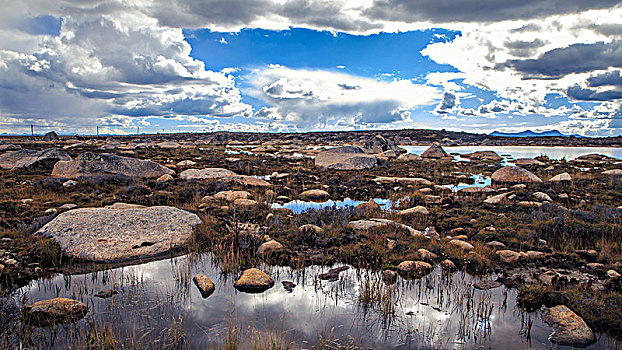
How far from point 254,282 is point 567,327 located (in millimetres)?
5067

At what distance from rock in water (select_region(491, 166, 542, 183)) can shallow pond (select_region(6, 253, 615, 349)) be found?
14970 mm

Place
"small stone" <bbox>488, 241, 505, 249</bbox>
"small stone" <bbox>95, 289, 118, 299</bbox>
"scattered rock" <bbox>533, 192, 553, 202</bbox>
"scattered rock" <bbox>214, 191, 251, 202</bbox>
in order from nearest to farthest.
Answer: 1. "small stone" <bbox>95, 289, 118, 299</bbox>
2. "small stone" <bbox>488, 241, 505, 249</bbox>
3. "scattered rock" <bbox>214, 191, 251, 202</bbox>
4. "scattered rock" <bbox>533, 192, 553, 202</bbox>

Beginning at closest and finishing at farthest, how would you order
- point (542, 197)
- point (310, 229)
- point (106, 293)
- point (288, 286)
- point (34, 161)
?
point (106, 293) < point (288, 286) < point (310, 229) < point (542, 197) < point (34, 161)

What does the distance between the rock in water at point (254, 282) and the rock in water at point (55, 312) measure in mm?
2498

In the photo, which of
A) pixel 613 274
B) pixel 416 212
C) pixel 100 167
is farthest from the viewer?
pixel 100 167

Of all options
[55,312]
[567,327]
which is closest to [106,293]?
[55,312]

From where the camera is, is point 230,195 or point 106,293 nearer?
point 106,293

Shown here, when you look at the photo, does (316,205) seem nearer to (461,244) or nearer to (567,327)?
(461,244)

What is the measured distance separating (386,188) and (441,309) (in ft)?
41.3

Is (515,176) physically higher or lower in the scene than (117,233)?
higher

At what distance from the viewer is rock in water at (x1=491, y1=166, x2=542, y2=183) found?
64.1 feet

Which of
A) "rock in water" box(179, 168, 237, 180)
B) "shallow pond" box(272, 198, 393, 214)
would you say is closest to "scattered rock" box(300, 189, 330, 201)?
"shallow pond" box(272, 198, 393, 214)

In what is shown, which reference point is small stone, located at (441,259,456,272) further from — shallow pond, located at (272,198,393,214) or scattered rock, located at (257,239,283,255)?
shallow pond, located at (272,198,393,214)

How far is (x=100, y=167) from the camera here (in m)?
18.7
